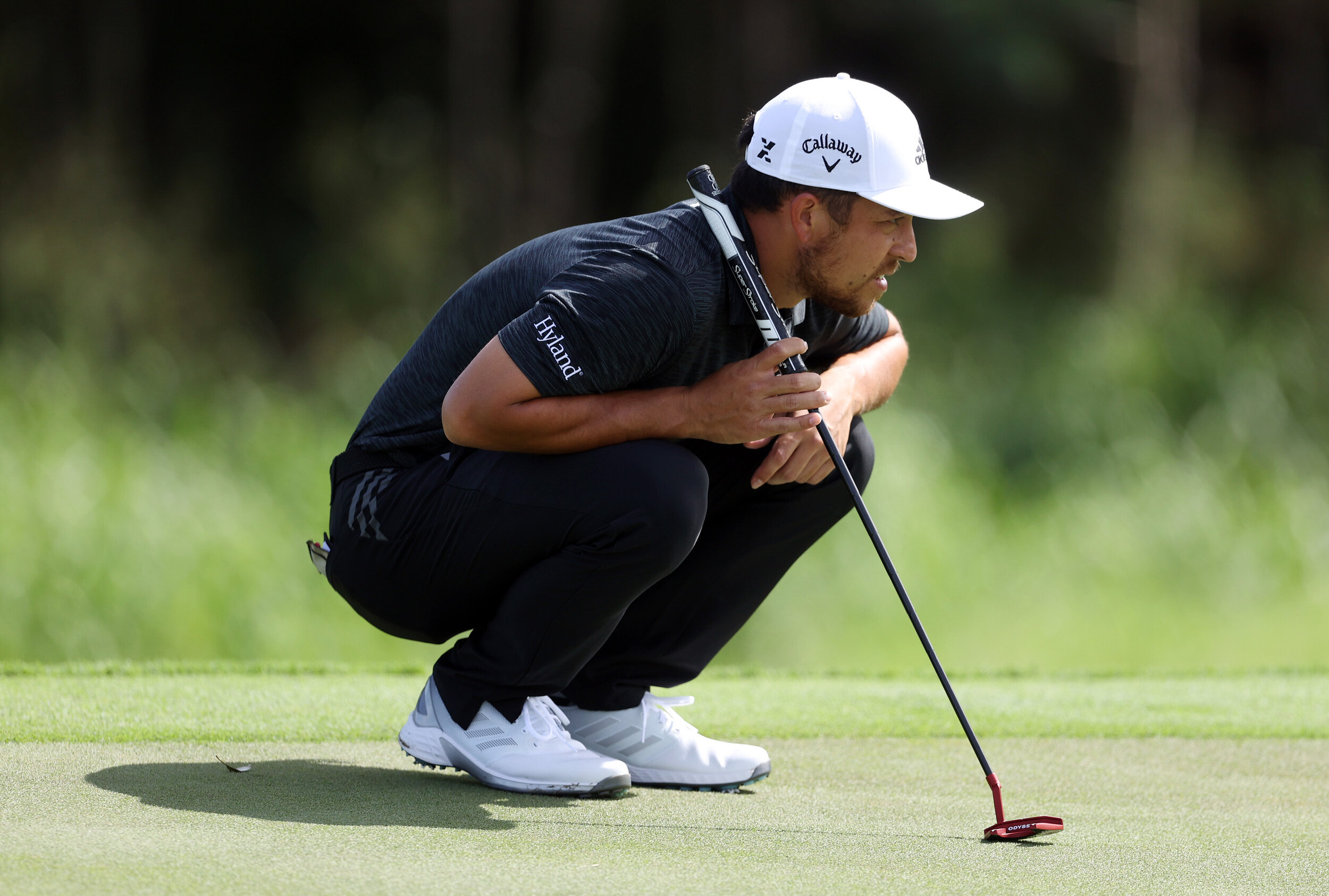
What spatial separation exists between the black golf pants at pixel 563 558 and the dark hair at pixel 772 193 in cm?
34

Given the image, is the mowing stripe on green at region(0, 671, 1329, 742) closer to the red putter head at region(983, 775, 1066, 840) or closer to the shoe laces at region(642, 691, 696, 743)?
the shoe laces at region(642, 691, 696, 743)

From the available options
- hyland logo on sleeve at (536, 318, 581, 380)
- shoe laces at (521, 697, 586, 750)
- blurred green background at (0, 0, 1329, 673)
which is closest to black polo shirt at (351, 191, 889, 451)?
hyland logo on sleeve at (536, 318, 581, 380)

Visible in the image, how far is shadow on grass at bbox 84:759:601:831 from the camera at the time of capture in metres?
1.65

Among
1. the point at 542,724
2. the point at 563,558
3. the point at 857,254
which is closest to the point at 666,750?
the point at 542,724

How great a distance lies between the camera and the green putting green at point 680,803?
1433 mm

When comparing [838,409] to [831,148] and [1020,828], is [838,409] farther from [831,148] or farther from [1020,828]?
[1020,828]

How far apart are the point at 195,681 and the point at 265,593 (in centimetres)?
154

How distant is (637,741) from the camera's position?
1994 millimetres

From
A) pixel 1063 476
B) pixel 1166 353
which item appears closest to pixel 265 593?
pixel 1063 476

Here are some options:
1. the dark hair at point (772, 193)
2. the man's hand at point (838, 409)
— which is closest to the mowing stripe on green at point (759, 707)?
the man's hand at point (838, 409)

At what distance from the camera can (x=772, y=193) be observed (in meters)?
1.86

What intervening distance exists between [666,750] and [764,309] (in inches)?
24.4

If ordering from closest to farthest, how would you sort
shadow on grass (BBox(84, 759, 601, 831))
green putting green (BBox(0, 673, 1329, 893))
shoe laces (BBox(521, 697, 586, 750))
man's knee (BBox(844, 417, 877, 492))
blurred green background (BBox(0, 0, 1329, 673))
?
green putting green (BBox(0, 673, 1329, 893)) → shadow on grass (BBox(84, 759, 601, 831)) → shoe laces (BBox(521, 697, 586, 750)) → man's knee (BBox(844, 417, 877, 492)) → blurred green background (BBox(0, 0, 1329, 673))

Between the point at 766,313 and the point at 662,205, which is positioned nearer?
the point at 766,313
